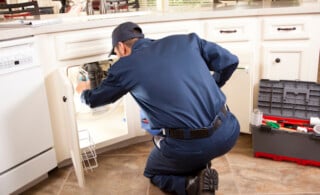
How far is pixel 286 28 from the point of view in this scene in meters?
2.14

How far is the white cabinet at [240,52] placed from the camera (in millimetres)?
2176

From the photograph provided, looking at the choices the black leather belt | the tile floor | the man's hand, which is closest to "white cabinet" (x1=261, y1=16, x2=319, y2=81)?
the tile floor

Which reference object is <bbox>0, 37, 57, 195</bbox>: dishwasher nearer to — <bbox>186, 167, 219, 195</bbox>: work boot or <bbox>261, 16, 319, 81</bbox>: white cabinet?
<bbox>186, 167, 219, 195</bbox>: work boot

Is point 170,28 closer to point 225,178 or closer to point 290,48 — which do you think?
point 290,48

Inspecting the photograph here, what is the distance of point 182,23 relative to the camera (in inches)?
87.3

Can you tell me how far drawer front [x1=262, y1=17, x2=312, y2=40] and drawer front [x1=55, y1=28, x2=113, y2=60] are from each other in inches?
40.4

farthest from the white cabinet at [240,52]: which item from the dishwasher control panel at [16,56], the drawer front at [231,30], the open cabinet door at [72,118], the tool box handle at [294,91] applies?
the dishwasher control panel at [16,56]

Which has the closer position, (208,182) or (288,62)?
(208,182)

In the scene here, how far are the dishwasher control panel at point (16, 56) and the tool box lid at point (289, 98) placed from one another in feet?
4.63

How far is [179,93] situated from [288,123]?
1009 mm

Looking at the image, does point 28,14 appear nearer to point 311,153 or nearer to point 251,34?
point 251,34

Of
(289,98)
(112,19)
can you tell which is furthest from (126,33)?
(289,98)

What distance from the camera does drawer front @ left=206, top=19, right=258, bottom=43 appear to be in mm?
2195

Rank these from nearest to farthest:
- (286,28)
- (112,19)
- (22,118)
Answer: (22,118)
(112,19)
(286,28)
